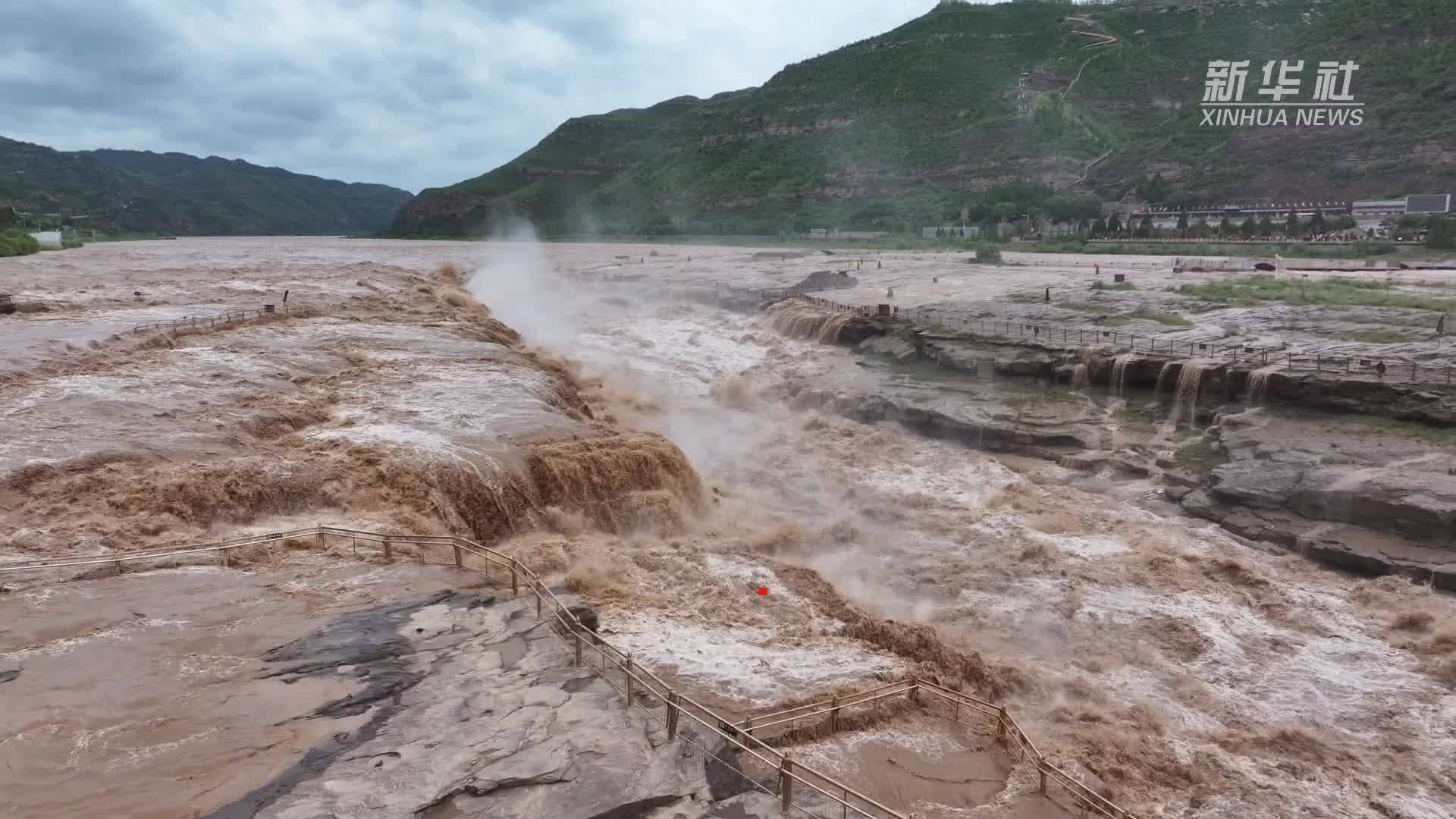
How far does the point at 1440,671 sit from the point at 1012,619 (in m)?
5.74

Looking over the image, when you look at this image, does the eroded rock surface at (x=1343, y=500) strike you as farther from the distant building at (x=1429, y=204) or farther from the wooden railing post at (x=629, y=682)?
the distant building at (x=1429, y=204)

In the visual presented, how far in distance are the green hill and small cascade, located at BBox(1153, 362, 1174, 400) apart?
6797 centimetres

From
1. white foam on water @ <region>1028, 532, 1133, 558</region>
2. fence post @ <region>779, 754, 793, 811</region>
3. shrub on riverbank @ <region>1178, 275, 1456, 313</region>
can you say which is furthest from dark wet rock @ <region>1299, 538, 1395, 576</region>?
shrub on riverbank @ <region>1178, 275, 1456, 313</region>

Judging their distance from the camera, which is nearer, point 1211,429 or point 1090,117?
point 1211,429

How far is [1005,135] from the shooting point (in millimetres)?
112750

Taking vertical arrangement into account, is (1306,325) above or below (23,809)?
above

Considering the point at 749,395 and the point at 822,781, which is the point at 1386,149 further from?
the point at 822,781

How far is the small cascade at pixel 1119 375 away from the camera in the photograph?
25.8 metres

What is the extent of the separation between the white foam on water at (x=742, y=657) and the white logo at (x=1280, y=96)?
100230 mm

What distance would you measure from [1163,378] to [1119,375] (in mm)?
1363

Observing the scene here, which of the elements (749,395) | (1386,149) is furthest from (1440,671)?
(1386,149)

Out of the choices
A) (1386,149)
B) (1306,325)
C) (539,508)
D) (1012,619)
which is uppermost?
(1386,149)

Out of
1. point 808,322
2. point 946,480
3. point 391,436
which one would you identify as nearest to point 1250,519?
point 946,480

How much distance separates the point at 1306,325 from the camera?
2931 centimetres
